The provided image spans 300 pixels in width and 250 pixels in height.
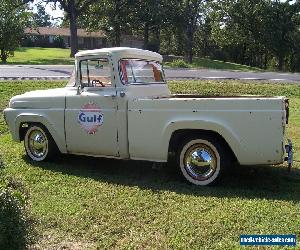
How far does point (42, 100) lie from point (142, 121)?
191cm

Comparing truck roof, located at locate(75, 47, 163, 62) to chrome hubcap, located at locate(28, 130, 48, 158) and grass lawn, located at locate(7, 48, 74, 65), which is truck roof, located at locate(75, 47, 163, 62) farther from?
grass lawn, located at locate(7, 48, 74, 65)

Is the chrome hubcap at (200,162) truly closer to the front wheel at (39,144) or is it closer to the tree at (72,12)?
the front wheel at (39,144)

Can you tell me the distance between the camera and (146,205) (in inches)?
209

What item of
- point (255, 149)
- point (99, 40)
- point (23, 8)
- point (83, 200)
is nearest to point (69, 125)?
point (83, 200)

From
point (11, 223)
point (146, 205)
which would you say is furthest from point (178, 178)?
point (11, 223)

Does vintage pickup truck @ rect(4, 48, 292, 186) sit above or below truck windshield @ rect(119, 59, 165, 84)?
below

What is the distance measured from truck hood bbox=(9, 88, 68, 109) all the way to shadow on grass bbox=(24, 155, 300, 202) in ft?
2.98

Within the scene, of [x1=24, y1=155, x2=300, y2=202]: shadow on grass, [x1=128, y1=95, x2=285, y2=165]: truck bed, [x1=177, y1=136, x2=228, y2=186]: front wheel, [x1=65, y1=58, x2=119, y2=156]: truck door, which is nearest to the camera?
[x1=128, y1=95, x2=285, y2=165]: truck bed

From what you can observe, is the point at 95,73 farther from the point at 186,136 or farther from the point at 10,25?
the point at 10,25

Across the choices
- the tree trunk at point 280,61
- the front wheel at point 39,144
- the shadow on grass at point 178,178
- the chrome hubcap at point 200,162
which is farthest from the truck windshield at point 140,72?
the tree trunk at point 280,61

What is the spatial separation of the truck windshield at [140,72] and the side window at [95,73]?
224 mm

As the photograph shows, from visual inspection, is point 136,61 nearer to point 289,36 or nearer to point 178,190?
point 178,190

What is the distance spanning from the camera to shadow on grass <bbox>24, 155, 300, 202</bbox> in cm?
575

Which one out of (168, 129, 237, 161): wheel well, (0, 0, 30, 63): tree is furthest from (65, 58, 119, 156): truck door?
(0, 0, 30, 63): tree
